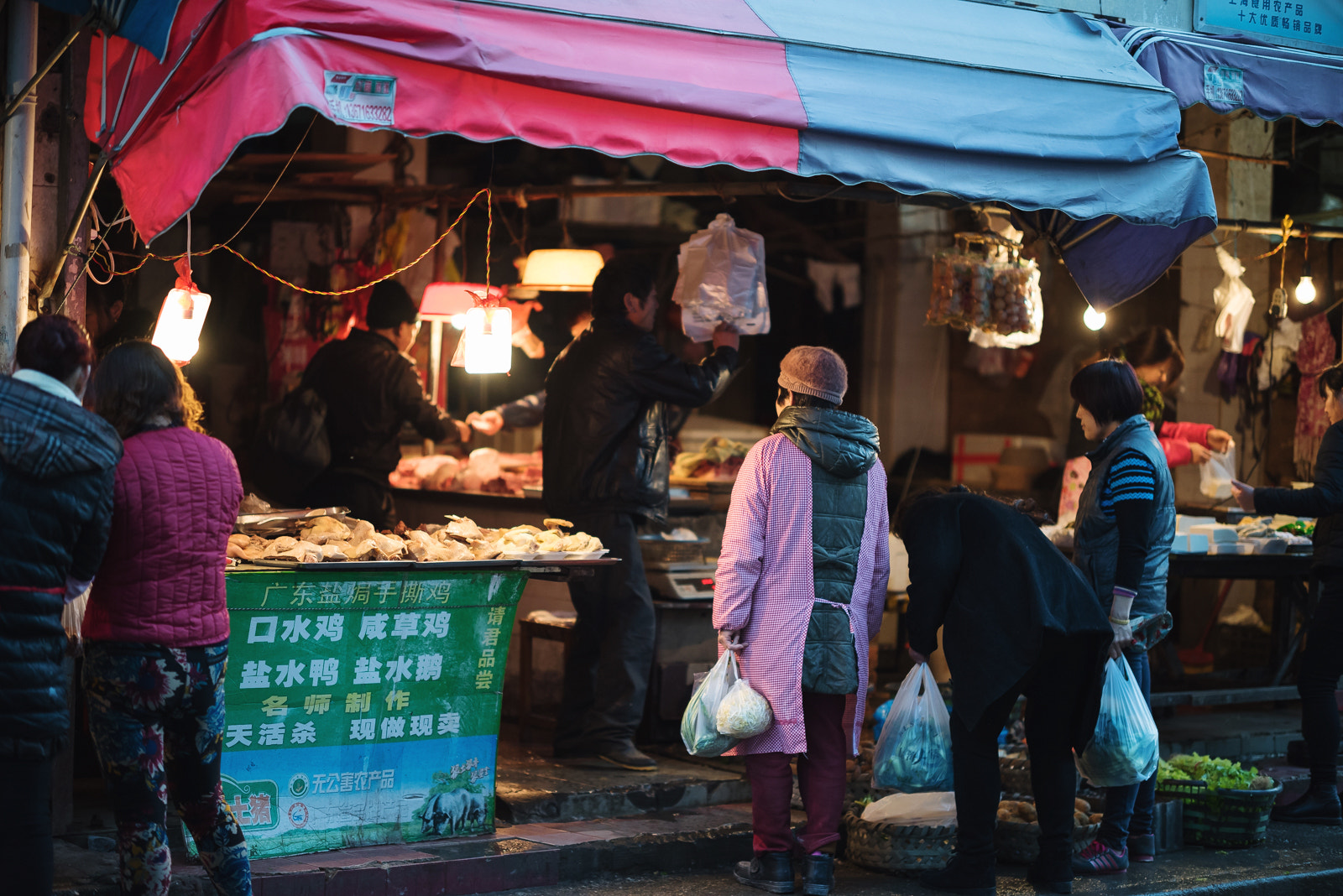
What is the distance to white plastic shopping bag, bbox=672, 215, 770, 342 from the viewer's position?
7.13m

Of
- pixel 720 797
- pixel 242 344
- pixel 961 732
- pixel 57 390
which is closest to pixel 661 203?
pixel 242 344

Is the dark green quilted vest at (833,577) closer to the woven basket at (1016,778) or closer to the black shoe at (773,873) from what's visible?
the black shoe at (773,873)

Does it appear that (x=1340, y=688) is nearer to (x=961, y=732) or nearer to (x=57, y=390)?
(x=961, y=732)

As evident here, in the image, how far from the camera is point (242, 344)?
10.6 meters

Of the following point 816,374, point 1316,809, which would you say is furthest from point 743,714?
point 1316,809

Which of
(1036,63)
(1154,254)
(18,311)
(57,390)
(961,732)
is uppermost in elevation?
(1036,63)

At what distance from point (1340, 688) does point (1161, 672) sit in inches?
60.1

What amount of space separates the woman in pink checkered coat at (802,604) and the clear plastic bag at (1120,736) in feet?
3.48

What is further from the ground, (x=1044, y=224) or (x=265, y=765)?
(x=1044, y=224)

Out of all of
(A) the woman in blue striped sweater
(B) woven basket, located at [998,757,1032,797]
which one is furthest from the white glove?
(B) woven basket, located at [998,757,1032,797]

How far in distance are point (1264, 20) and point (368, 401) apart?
18.8ft

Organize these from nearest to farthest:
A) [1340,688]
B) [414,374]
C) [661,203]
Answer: [414,374], [1340,688], [661,203]

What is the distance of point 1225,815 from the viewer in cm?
695

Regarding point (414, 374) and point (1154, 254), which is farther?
point (414, 374)
